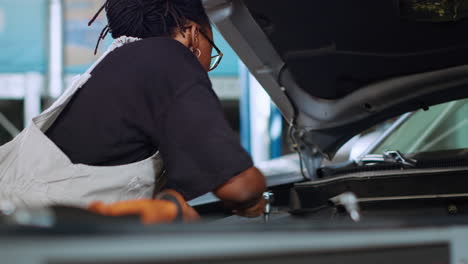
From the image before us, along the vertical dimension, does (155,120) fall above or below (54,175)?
above

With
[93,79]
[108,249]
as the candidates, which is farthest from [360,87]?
[108,249]

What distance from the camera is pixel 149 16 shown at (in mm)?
1484

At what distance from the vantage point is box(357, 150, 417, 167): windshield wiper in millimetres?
2135

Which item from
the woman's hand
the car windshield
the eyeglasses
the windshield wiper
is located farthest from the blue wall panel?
the woman's hand

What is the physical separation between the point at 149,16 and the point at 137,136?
325 millimetres

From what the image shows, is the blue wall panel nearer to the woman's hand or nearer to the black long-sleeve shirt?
the black long-sleeve shirt

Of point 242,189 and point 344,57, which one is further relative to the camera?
point 344,57

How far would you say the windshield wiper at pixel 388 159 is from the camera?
7.00 feet

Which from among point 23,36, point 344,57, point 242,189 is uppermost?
point 344,57

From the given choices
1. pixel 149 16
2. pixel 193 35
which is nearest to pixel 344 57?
pixel 193 35

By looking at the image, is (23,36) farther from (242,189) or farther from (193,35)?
(242,189)

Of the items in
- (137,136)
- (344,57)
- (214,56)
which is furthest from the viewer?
(344,57)

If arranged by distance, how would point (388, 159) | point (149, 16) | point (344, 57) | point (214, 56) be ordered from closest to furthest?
point (149, 16)
point (214, 56)
point (344, 57)
point (388, 159)

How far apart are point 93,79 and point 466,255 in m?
0.85
